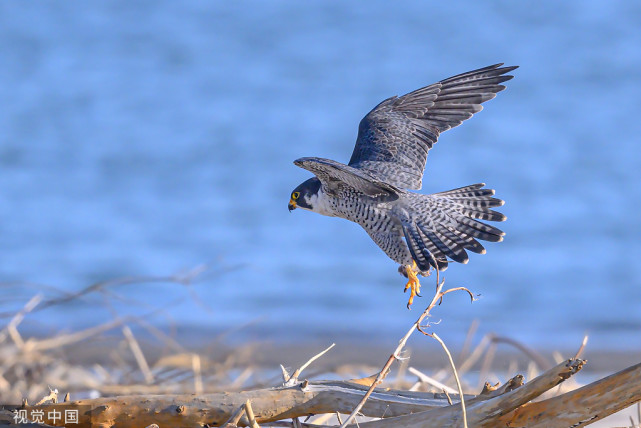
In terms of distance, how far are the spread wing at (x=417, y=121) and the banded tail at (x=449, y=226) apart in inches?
14.5

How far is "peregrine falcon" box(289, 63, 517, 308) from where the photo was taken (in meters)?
3.99

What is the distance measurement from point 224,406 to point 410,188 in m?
2.28

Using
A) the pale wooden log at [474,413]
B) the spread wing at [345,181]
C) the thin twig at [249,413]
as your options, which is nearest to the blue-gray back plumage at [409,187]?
the spread wing at [345,181]

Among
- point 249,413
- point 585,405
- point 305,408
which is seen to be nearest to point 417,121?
point 305,408

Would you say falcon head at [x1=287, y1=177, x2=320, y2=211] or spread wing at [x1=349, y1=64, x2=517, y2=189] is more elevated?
spread wing at [x1=349, y1=64, x2=517, y2=189]

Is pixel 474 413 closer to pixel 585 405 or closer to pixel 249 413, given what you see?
pixel 585 405

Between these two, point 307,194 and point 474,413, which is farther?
point 307,194

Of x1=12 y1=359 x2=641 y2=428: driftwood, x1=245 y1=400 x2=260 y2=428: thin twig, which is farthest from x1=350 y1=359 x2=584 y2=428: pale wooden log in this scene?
x1=245 y1=400 x2=260 y2=428: thin twig

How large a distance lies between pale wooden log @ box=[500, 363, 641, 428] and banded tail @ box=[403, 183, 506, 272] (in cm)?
138

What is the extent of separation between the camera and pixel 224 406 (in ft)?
8.40

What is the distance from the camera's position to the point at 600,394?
214 cm

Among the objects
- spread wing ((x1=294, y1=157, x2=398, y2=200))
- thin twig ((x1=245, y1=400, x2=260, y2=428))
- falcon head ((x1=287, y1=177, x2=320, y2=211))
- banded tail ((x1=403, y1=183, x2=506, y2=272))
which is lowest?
thin twig ((x1=245, y1=400, x2=260, y2=428))

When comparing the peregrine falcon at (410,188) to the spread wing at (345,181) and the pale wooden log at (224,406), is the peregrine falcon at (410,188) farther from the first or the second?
the pale wooden log at (224,406)

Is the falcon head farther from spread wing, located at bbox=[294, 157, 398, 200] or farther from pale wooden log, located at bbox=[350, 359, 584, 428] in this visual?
pale wooden log, located at bbox=[350, 359, 584, 428]
